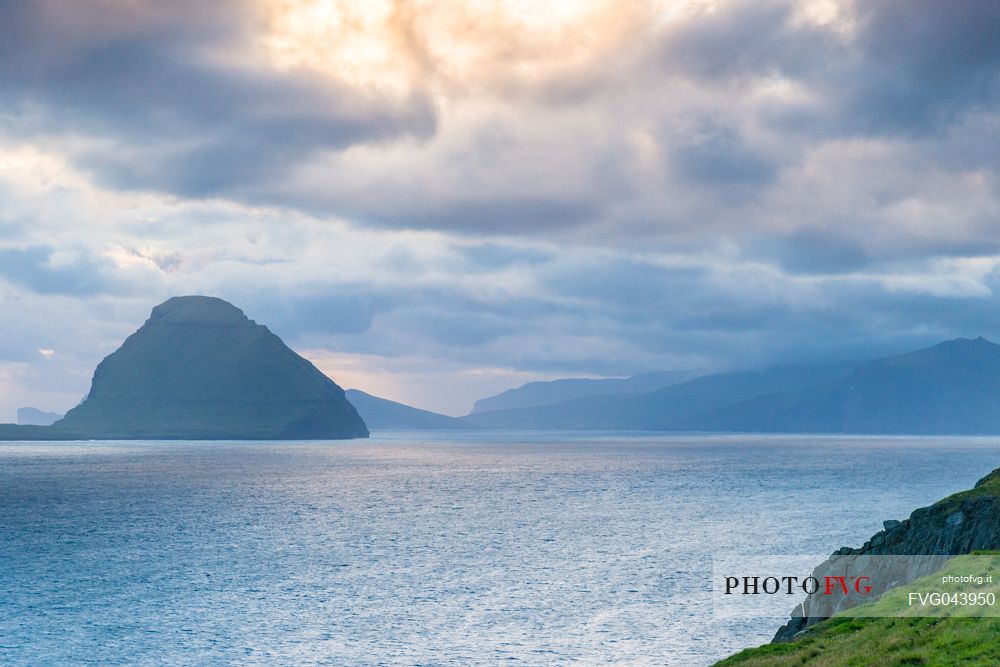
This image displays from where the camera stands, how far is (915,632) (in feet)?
96.2

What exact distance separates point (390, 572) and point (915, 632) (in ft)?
166

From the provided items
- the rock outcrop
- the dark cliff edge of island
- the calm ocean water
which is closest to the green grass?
the dark cliff edge of island

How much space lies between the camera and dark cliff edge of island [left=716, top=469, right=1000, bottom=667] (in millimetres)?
26625

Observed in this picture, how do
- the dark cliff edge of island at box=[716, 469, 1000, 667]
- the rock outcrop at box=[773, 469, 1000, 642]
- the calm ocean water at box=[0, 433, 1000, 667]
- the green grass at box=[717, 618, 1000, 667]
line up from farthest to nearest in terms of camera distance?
the calm ocean water at box=[0, 433, 1000, 667]
the rock outcrop at box=[773, 469, 1000, 642]
the dark cliff edge of island at box=[716, 469, 1000, 667]
the green grass at box=[717, 618, 1000, 667]

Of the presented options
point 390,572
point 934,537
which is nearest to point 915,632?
point 934,537

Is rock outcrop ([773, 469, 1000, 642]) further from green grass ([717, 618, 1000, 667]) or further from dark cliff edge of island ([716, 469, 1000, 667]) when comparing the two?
green grass ([717, 618, 1000, 667])

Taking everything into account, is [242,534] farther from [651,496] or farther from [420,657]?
[651,496]

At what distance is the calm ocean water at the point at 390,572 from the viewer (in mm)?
50062

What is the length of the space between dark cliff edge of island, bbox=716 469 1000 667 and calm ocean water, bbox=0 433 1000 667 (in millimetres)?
10691

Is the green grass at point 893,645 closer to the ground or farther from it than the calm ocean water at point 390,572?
farther from it

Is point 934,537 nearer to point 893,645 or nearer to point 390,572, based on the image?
point 893,645

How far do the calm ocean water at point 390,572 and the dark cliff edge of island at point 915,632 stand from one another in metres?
10.7

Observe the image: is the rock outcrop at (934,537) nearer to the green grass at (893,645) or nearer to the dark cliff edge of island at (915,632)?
the dark cliff edge of island at (915,632)

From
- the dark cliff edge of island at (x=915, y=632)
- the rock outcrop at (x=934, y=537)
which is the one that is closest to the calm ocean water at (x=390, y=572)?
the rock outcrop at (x=934, y=537)
